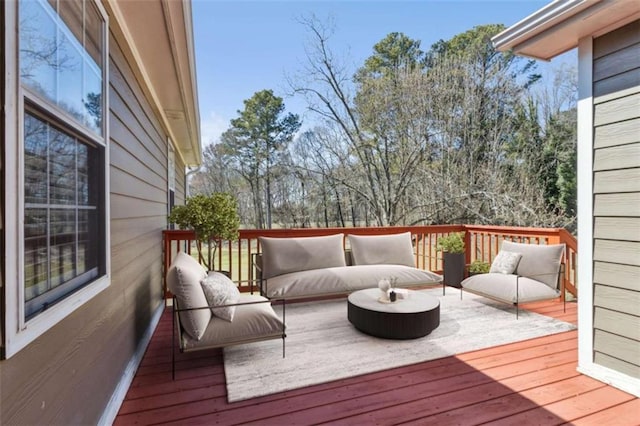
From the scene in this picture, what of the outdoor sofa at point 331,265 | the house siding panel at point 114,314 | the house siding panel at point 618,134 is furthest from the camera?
the outdoor sofa at point 331,265

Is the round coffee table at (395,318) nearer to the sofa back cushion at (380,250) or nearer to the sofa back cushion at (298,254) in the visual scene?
the sofa back cushion at (298,254)

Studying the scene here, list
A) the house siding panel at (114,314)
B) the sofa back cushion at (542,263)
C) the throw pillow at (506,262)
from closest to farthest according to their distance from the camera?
the house siding panel at (114,314)
the sofa back cushion at (542,263)
the throw pillow at (506,262)

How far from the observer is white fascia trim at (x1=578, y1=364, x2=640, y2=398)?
2322 mm

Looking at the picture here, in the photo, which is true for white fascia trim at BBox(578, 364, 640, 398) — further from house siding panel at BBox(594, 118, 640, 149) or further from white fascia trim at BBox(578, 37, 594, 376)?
house siding panel at BBox(594, 118, 640, 149)

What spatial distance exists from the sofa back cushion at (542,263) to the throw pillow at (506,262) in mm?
51

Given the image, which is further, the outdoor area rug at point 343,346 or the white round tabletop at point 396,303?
the white round tabletop at point 396,303

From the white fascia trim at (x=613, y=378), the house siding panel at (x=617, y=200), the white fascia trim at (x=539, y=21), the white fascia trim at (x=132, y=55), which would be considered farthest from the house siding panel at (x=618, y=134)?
the white fascia trim at (x=132, y=55)

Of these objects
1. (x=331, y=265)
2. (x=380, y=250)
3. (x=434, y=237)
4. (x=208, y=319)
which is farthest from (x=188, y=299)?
(x=434, y=237)

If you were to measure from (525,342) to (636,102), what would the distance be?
2.23 m

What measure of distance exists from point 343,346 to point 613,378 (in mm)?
2061

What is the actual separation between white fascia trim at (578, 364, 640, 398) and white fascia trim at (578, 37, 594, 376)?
0.03 metres

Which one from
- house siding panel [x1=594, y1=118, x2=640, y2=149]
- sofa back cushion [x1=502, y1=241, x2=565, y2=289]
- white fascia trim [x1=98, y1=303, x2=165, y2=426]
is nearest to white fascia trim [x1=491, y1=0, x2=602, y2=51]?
house siding panel [x1=594, y1=118, x2=640, y2=149]

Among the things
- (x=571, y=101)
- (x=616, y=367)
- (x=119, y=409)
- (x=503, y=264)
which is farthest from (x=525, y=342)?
(x=571, y=101)

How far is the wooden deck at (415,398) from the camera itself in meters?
2.06
